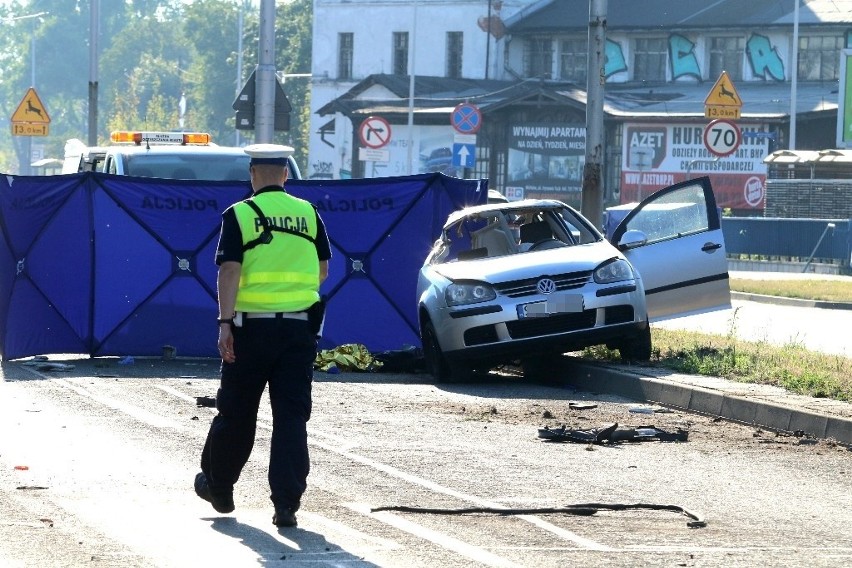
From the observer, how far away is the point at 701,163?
225ft

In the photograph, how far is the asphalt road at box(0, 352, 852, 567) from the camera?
7422 millimetres

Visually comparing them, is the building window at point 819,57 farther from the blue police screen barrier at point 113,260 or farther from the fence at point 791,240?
A: the blue police screen barrier at point 113,260

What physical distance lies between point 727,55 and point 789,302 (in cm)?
4643

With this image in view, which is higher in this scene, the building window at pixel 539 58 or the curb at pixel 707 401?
the building window at pixel 539 58

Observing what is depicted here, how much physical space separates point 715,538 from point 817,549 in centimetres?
45

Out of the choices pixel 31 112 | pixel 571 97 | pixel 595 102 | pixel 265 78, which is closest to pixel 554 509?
pixel 595 102

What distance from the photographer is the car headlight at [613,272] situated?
50.2 ft

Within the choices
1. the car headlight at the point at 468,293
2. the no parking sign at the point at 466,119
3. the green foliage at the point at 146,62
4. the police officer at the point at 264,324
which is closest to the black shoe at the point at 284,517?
the police officer at the point at 264,324

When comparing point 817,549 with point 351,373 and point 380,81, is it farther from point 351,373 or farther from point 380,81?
point 380,81

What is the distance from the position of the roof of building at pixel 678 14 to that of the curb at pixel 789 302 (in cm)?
4048

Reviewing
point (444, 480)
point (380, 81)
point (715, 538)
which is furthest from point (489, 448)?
point (380, 81)

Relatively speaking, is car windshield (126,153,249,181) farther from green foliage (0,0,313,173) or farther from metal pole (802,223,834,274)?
green foliage (0,0,313,173)

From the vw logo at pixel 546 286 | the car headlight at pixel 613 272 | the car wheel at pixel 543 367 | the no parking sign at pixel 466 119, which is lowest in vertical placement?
the car wheel at pixel 543 367

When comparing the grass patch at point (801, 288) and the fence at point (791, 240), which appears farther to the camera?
the fence at point (791, 240)
